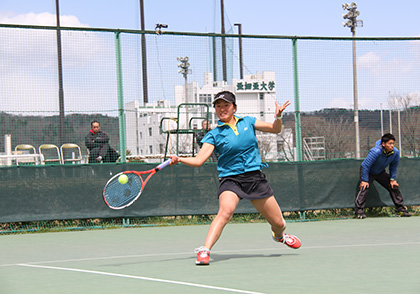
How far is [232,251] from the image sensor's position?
6.91m

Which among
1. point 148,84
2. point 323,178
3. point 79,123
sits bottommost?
point 323,178

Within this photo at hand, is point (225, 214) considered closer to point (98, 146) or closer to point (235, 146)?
point (235, 146)

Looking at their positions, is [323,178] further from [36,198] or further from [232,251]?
[36,198]

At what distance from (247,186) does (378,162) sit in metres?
4.95

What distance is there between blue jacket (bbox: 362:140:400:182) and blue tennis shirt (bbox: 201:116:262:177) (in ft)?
15.4

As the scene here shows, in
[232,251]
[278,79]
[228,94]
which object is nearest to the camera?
[228,94]

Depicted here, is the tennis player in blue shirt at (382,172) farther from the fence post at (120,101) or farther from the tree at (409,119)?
the fence post at (120,101)

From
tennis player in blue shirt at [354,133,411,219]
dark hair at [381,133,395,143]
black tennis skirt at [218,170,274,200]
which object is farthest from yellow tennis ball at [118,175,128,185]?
dark hair at [381,133,395,143]

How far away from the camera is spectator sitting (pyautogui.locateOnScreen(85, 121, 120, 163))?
959 centimetres

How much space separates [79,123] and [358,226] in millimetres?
4564

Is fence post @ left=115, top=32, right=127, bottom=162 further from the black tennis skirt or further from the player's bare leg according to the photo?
the player's bare leg

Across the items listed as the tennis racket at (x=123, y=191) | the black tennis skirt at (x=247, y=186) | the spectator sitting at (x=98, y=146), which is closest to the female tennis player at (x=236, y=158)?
the black tennis skirt at (x=247, y=186)

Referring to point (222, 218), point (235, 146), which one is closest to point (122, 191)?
point (222, 218)

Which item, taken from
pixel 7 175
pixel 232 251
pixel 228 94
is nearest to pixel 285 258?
pixel 232 251
